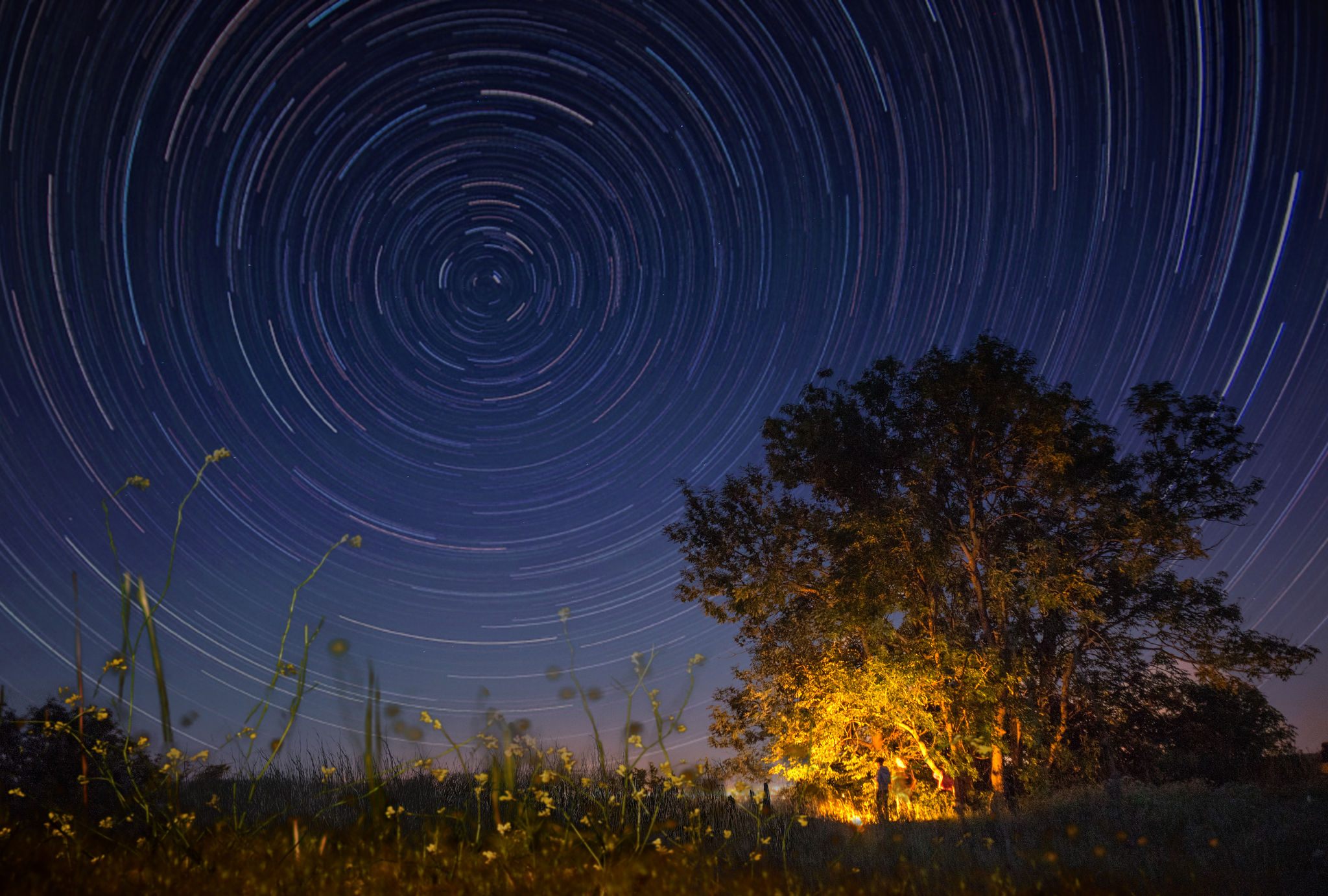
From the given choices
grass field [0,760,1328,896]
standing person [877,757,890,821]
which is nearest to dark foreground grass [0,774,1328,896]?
grass field [0,760,1328,896]

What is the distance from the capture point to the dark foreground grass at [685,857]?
186 inches

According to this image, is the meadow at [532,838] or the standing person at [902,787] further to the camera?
the standing person at [902,787]

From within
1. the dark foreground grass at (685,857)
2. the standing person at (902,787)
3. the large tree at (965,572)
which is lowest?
the dark foreground grass at (685,857)

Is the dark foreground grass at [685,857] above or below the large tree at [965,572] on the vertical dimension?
below

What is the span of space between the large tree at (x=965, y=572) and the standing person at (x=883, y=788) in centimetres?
66

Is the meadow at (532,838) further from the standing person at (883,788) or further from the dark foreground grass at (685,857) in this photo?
the standing person at (883,788)

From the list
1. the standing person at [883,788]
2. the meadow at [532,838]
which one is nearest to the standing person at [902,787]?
the standing person at [883,788]

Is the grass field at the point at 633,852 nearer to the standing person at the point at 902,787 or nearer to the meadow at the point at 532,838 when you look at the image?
the meadow at the point at 532,838

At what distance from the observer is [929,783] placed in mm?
16188

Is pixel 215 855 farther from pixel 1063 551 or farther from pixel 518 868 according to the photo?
pixel 1063 551

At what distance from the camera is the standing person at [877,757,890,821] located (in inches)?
566

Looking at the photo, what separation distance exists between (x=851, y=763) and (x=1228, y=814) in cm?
651

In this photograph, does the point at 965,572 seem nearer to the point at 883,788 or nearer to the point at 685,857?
the point at 883,788

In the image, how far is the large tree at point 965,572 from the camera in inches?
582
